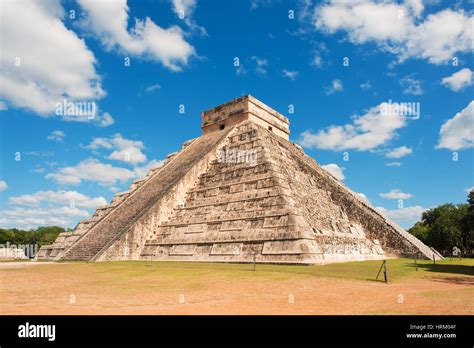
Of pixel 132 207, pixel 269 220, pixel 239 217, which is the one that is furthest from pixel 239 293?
pixel 132 207

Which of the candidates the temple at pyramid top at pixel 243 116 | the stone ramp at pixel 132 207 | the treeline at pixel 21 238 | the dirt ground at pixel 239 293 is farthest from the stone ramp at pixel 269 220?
the treeline at pixel 21 238

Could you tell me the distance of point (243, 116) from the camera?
2630cm

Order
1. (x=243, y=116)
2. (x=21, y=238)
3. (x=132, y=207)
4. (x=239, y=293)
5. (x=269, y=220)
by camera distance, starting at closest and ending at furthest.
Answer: (x=239, y=293), (x=269, y=220), (x=132, y=207), (x=243, y=116), (x=21, y=238)

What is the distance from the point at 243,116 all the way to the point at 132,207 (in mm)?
10554

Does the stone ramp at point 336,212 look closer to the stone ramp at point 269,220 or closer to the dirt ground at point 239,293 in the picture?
the stone ramp at point 269,220

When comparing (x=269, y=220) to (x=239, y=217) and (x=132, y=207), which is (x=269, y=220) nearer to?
(x=239, y=217)

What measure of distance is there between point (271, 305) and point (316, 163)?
77.5ft

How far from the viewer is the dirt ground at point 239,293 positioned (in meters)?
6.30

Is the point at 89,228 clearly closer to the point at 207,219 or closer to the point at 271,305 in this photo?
the point at 207,219

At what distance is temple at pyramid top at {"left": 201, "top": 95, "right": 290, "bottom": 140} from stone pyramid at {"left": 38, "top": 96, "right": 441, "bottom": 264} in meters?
0.20

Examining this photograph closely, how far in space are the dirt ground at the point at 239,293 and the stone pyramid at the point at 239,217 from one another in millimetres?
3223

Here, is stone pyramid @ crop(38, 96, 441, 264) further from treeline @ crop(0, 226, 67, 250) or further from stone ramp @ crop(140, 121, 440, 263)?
treeline @ crop(0, 226, 67, 250)
